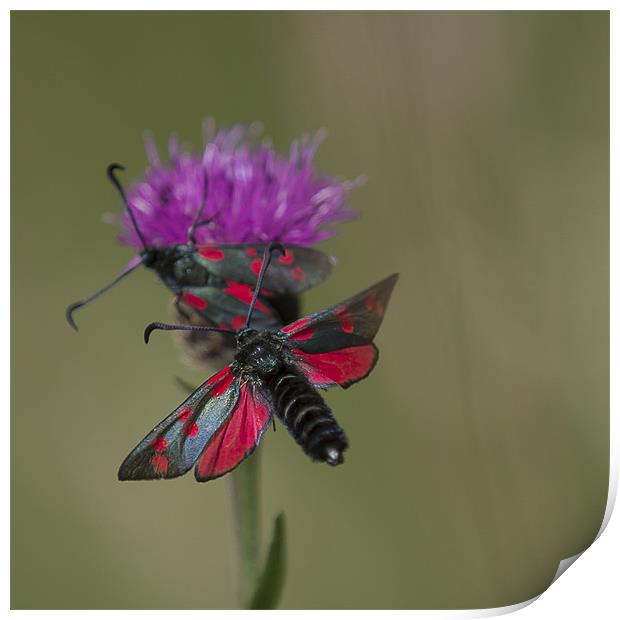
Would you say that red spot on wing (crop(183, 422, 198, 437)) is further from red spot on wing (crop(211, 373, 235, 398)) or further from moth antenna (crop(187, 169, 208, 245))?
moth antenna (crop(187, 169, 208, 245))

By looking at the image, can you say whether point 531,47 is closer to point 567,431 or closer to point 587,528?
point 567,431

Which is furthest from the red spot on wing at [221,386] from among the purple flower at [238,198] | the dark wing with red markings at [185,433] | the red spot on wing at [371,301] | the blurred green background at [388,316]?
the blurred green background at [388,316]

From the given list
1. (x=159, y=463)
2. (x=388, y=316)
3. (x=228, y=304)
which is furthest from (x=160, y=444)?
(x=388, y=316)

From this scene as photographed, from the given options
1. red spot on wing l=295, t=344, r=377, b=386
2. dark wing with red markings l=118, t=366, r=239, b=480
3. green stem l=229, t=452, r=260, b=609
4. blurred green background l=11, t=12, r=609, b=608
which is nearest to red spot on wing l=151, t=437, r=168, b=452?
dark wing with red markings l=118, t=366, r=239, b=480

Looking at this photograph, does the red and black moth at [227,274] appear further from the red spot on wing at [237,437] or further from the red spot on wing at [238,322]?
the red spot on wing at [237,437]

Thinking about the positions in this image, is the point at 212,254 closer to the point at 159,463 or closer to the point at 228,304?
the point at 228,304

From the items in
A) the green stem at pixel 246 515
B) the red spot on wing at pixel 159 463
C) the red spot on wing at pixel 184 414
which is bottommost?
the green stem at pixel 246 515
